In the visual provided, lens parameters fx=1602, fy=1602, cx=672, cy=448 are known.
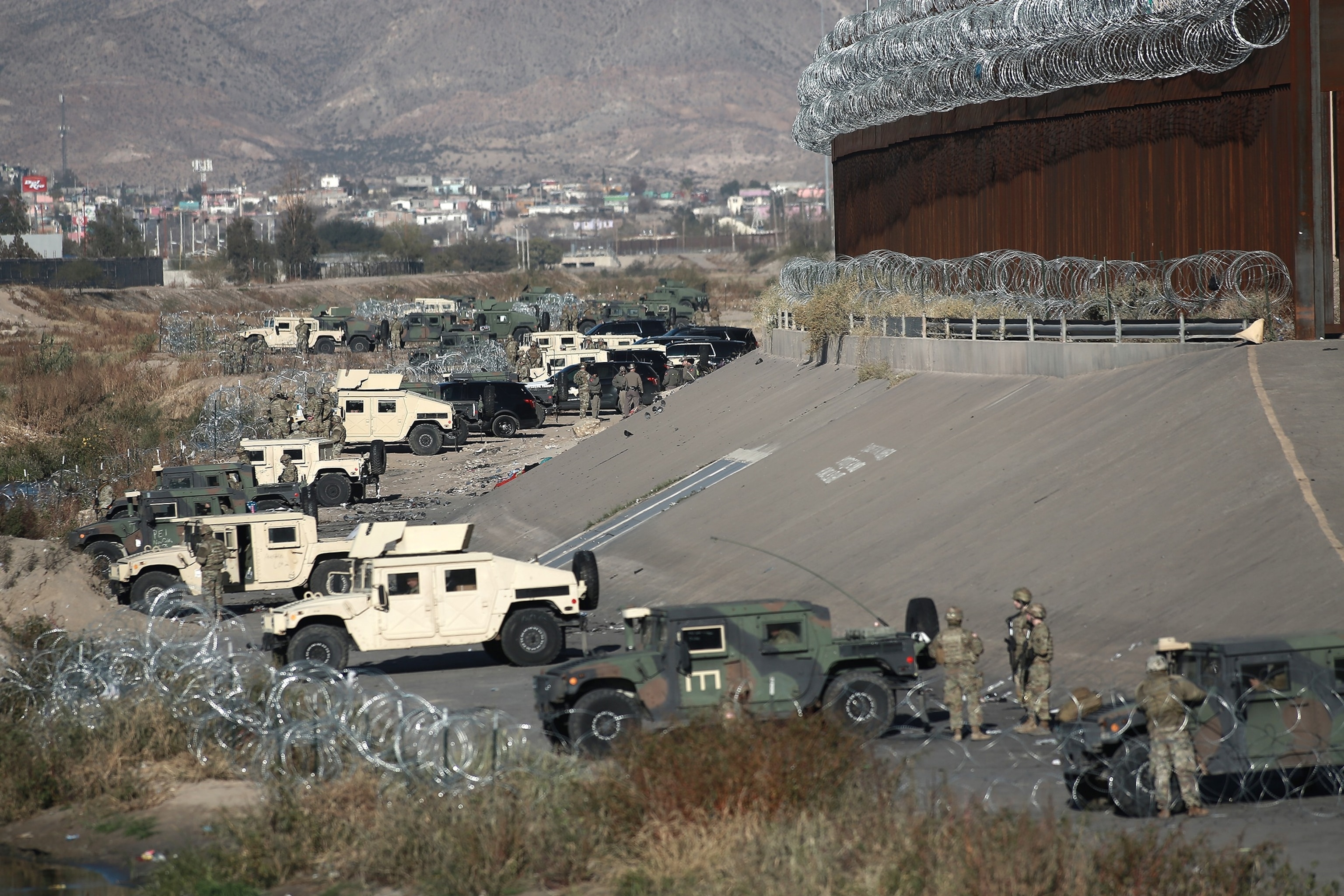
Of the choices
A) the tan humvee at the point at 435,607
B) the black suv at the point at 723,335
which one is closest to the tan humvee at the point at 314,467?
the tan humvee at the point at 435,607

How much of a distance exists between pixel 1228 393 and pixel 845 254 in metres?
19.3

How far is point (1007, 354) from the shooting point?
2456cm

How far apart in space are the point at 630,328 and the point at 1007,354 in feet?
119

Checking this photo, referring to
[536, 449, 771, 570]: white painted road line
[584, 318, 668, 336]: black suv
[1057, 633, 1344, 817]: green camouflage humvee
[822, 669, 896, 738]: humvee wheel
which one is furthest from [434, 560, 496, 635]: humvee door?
[584, 318, 668, 336]: black suv

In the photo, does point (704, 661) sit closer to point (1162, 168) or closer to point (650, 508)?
point (650, 508)

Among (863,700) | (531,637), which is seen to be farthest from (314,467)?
(863,700)

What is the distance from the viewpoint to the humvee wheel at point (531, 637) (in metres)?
17.7

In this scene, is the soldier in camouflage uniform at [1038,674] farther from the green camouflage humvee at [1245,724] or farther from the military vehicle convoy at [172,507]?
the military vehicle convoy at [172,507]

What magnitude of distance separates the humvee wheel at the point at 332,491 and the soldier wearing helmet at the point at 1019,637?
66.1 ft

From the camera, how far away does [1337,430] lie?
17.8 m

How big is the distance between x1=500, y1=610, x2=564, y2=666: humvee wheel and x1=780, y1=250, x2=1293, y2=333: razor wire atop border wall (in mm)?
10583

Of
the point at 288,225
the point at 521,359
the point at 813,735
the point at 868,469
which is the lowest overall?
the point at 813,735

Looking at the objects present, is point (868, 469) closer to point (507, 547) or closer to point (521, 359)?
point (507, 547)

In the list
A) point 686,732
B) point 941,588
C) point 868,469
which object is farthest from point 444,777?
point 868,469
